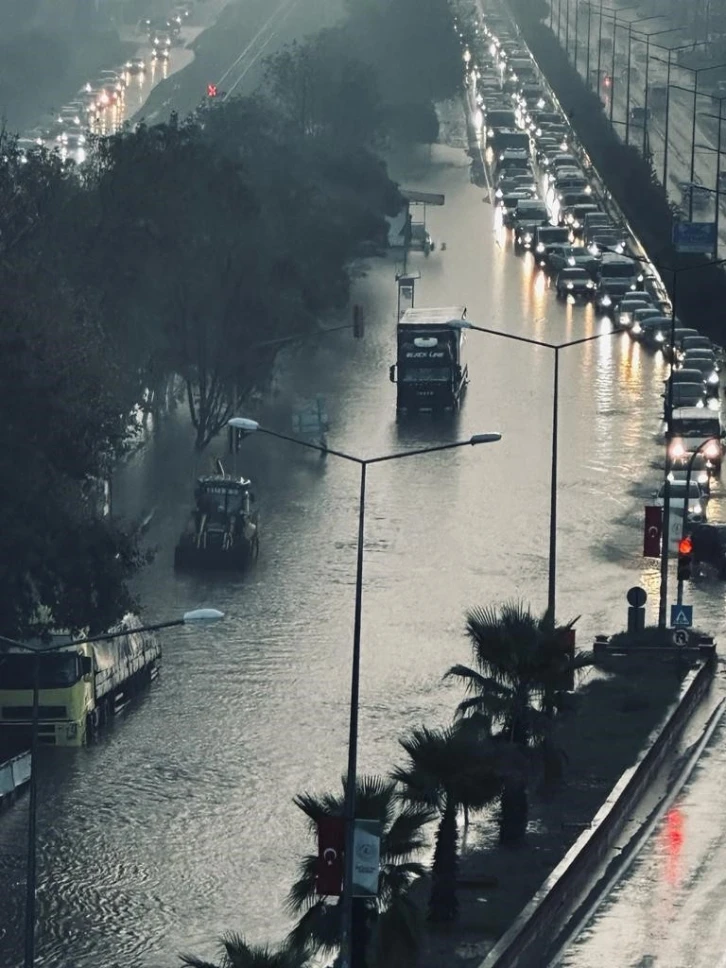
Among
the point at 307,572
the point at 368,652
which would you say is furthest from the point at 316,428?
the point at 368,652

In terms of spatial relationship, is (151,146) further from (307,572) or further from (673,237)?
(673,237)

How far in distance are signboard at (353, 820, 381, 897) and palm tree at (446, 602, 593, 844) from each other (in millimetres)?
9603

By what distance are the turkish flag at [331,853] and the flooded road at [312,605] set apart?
231 inches

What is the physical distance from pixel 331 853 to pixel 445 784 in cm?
472

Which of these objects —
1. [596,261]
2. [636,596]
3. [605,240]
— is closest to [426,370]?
[596,261]

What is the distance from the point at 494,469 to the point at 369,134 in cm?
7671

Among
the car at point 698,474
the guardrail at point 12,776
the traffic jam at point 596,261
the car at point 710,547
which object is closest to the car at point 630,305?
the traffic jam at point 596,261

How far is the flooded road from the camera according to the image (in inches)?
1980

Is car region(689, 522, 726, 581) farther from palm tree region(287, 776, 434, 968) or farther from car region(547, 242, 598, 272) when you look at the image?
car region(547, 242, 598, 272)

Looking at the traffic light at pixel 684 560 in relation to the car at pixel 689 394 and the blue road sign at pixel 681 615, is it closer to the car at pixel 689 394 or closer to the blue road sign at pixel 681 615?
the blue road sign at pixel 681 615

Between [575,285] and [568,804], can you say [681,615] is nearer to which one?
[568,804]

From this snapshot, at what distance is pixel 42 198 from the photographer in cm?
8531

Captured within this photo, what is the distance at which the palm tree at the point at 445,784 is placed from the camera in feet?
148

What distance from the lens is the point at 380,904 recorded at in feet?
139
